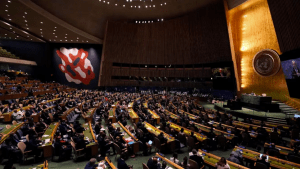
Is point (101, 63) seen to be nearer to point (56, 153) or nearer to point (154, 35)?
point (154, 35)

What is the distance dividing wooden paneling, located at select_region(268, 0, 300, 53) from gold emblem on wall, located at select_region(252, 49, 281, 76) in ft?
18.0

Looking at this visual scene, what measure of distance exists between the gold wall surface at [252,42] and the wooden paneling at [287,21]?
514 centimetres

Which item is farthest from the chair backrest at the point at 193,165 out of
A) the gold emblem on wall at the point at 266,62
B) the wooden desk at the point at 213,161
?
the gold emblem on wall at the point at 266,62

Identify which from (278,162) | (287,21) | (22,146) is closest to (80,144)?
(22,146)

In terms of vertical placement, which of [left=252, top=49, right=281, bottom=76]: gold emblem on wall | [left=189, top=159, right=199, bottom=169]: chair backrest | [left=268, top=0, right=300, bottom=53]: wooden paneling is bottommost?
[left=189, top=159, right=199, bottom=169]: chair backrest

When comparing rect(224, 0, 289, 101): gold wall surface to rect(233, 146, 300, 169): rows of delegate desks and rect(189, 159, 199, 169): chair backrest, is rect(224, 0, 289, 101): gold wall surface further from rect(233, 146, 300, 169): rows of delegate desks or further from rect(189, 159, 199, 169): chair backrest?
rect(189, 159, 199, 169): chair backrest

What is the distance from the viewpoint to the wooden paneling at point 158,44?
28422 millimetres

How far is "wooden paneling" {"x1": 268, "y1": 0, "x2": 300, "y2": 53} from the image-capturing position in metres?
11.2

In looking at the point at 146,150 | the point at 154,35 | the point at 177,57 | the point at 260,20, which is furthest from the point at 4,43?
the point at 260,20

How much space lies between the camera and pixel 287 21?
12.2 metres

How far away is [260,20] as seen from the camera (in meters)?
19.0

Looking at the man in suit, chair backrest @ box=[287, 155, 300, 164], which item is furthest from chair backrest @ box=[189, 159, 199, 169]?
the man in suit

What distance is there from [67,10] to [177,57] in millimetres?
19815

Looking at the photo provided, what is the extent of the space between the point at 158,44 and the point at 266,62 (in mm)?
18939
